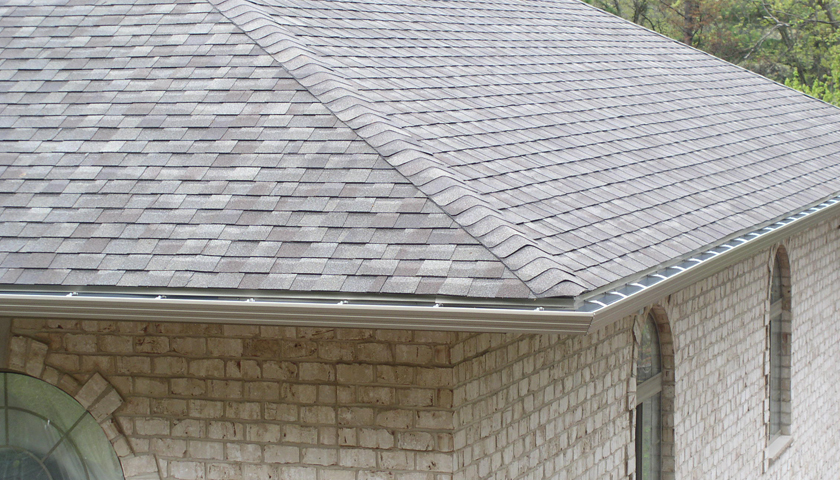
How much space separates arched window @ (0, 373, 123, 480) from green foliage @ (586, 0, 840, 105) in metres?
30.0

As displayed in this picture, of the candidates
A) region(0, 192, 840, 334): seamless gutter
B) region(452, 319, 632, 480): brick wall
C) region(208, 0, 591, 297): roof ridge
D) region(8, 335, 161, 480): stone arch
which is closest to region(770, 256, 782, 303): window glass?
region(452, 319, 632, 480): brick wall

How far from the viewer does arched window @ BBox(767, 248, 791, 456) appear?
11.4m

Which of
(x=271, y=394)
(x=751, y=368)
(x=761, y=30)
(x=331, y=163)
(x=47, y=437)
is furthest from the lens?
(x=761, y=30)

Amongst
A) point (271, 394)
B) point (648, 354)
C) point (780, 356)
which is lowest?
point (780, 356)

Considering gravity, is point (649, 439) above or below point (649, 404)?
below

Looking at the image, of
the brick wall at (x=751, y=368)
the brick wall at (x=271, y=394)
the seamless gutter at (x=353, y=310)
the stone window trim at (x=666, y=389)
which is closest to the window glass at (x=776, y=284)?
the brick wall at (x=751, y=368)

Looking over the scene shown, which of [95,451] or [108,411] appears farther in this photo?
[95,451]

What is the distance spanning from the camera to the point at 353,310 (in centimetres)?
470

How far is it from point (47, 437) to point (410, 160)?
2935mm

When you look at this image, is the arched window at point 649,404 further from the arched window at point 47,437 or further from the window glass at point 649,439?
the arched window at point 47,437

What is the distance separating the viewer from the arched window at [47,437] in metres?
6.01

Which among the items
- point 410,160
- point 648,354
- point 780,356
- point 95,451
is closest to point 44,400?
point 95,451

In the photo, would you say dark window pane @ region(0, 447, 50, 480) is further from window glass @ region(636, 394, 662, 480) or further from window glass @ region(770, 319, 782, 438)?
window glass @ region(770, 319, 782, 438)

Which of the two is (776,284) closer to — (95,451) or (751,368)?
(751,368)
